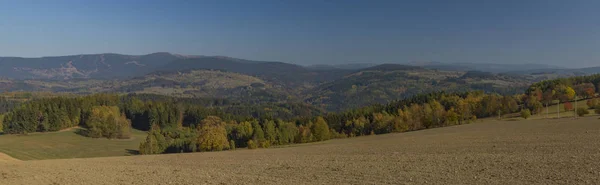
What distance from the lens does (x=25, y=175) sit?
94.4 ft

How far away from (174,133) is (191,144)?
3237 cm

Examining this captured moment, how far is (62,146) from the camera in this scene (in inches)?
3917

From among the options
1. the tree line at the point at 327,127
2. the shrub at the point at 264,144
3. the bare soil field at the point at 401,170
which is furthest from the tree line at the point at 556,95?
the bare soil field at the point at 401,170

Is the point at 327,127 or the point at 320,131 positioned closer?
the point at 320,131

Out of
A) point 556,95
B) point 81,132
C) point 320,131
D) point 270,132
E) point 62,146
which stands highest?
point 556,95

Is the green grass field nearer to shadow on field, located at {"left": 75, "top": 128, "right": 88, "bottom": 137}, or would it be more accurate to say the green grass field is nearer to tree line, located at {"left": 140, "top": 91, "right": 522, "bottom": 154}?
shadow on field, located at {"left": 75, "top": 128, "right": 88, "bottom": 137}

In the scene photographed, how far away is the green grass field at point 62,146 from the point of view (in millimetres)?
86125

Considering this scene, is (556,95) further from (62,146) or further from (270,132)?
(62,146)

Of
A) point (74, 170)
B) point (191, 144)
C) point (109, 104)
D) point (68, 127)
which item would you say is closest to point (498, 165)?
point (74, 170)

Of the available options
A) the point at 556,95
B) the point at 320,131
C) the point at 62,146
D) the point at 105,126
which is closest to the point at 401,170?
the point at 320,131

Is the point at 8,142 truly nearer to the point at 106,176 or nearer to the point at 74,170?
the point at 74,170

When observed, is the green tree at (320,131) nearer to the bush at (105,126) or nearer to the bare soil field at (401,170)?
the bush at (105,126)

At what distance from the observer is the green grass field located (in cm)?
8612

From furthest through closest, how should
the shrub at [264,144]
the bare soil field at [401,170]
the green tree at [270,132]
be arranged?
the green tree at [270,132] < the shrub at [264,144] < the bare soil field at [401,170]
